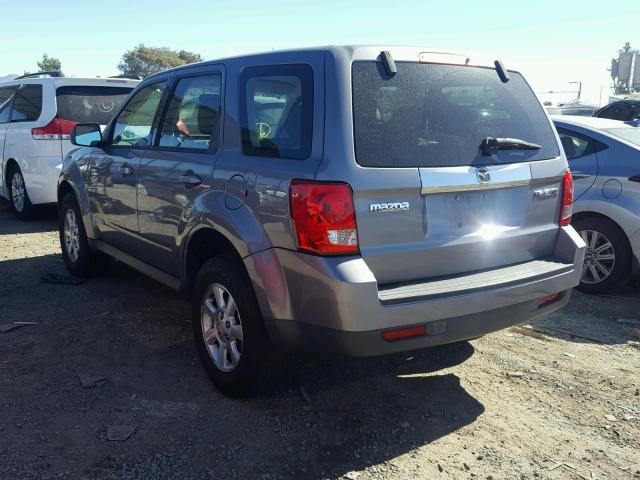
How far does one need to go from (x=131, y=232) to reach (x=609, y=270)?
4179 mm

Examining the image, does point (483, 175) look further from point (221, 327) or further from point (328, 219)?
point (221, 327)

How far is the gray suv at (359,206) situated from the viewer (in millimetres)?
2916

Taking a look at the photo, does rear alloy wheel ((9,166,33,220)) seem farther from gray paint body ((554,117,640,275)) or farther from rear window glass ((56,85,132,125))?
gray paint body ((554,117,640,275))

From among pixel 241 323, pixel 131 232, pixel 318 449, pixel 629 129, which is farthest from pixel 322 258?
pixel 629 129

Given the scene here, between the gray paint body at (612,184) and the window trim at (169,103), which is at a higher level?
the window trim at (169,103)

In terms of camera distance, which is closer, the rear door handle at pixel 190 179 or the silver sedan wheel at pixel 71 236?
the rear door handle at pixel 190 179

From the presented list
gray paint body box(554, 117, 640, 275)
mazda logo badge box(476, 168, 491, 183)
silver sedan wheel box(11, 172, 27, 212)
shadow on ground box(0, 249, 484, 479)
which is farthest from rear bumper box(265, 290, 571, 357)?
silver sedan wheel box(11, 172, 27, 212)

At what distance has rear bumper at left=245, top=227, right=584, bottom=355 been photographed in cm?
285

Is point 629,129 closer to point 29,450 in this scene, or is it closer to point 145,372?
point 145,372

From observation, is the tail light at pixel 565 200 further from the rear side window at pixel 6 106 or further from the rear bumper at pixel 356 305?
the rear side window at pixel 6 106

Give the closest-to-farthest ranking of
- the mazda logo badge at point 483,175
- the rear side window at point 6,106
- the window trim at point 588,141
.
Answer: the mazda logo badge at point 483,175 → the window trim at point 588,141 → the rear side window at point 6,106

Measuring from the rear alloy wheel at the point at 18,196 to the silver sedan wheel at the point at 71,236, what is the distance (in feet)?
9.32

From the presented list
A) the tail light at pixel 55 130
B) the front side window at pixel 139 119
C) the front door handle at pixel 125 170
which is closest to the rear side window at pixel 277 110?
the front side window at pixel 139 119

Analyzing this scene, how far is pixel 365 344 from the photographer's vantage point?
290cm
